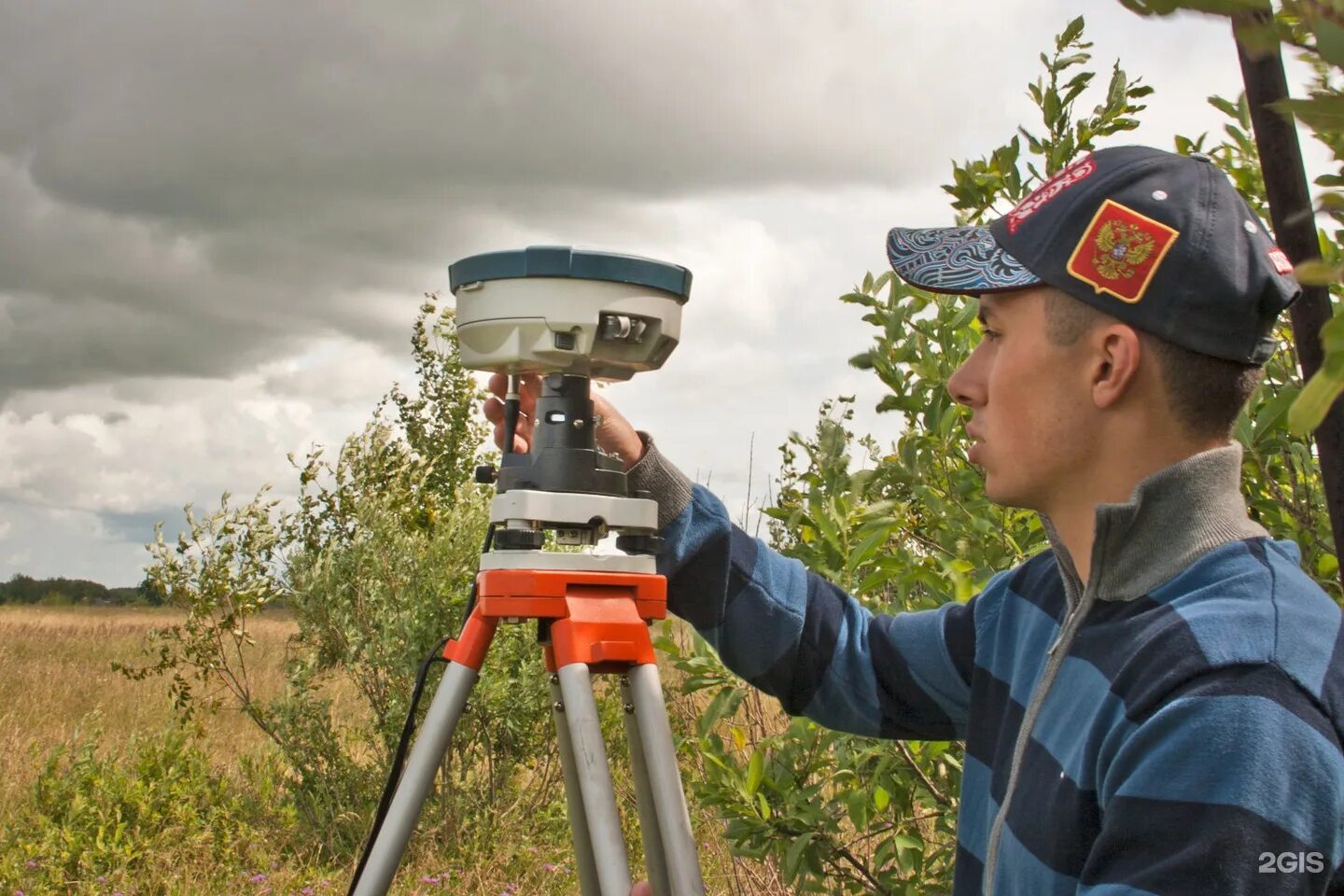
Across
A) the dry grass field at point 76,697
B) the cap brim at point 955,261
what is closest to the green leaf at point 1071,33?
the cap brim at point 955,261

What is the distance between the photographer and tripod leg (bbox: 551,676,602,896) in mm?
1714

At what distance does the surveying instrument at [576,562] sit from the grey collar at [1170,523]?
2.05ft

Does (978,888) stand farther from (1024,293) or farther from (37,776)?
(37,776)

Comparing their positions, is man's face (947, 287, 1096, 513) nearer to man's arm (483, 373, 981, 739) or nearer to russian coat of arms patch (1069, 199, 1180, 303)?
russian coat of arms patch (1069, 199, 1180, 303)

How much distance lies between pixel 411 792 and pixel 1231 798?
3.44 feet

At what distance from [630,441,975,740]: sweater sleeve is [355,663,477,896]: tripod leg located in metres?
0.38

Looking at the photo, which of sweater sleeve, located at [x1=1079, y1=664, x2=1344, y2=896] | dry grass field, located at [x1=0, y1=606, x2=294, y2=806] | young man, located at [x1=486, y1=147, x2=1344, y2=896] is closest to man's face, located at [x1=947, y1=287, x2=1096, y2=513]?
young man, located at [x1=486, y1=147, x2=1344, y2=896]

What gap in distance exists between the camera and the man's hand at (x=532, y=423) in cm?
184

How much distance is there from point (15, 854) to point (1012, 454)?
12.7 ft

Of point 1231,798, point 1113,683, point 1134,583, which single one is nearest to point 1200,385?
point 1134,583

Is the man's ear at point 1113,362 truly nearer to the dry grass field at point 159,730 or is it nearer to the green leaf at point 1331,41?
the green leaf at point 1331,41

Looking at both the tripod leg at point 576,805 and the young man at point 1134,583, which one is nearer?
the young man at point 1134,583

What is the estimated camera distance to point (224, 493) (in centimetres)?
523

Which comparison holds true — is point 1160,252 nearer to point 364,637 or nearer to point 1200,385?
point 1200,385
